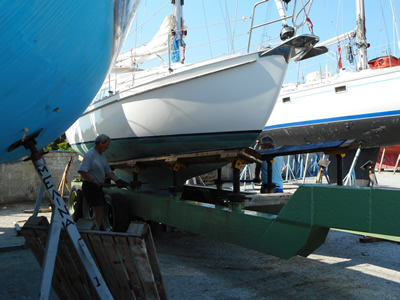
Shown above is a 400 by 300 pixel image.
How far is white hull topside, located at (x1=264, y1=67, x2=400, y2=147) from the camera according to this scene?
336 inches

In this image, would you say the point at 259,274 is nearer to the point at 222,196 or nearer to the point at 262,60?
the point at 222,196

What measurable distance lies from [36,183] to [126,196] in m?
5.89

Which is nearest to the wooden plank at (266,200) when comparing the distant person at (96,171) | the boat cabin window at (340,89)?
the distant person at (96,171)

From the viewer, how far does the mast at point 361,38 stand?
1181 centimetres

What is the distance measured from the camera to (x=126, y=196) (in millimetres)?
4828

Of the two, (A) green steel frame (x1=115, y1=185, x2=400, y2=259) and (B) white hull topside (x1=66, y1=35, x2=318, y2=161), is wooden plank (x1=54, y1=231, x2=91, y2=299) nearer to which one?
(A) green steel frame (x1=115, y1=185, x2=400, y2=259)

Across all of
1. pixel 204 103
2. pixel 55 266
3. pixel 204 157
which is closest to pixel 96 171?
pixel 204 157

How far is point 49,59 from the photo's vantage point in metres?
1.85

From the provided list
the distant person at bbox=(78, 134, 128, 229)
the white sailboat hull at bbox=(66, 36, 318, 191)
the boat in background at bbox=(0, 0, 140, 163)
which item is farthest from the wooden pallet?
the white sailboat hull at bbox=(66, 36, 318, 191)

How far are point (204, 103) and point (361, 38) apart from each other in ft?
32.5

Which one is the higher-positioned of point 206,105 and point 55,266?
point 206,105

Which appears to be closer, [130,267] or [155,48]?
[130,267]

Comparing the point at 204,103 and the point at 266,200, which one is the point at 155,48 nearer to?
the point at 204,103

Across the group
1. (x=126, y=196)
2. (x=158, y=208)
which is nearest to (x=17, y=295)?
(x=158, y=208)
